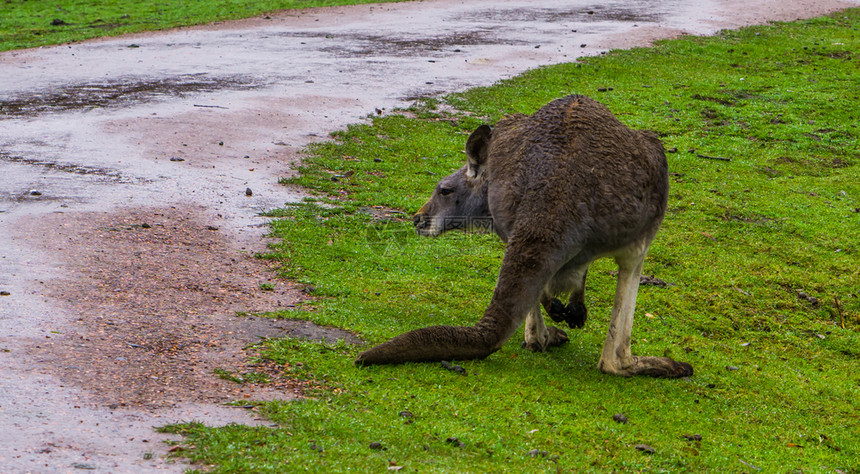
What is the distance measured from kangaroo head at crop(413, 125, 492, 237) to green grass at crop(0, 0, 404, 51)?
14.9 meters

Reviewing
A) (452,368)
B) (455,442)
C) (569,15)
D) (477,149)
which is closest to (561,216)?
(452,368)

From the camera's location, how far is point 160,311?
698 centimetres

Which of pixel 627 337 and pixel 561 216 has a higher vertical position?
pixel 561 216

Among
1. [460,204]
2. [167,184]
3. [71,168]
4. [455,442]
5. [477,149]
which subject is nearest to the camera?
[455,442]

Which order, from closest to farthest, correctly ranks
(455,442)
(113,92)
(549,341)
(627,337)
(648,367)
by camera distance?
(455,442)
(627,337)
(648,367)
(549,341)
(113,92)

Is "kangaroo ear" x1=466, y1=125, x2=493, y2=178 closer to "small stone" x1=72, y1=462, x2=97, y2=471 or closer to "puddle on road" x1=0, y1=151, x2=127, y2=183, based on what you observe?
"small stone" x1=72, y1=462, x2=97, y2=471

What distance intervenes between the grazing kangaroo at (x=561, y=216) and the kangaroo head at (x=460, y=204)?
0.57 meters

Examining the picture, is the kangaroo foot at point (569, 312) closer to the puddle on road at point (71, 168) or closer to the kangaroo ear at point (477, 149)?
the kangaroo ear at point (477, 149)

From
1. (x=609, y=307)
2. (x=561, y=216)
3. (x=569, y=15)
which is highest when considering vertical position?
(x=569, y=15)

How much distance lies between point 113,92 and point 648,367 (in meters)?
11.6

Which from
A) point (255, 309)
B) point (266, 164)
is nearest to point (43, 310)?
point (255, 309)

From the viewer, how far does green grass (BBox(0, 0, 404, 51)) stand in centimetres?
2109

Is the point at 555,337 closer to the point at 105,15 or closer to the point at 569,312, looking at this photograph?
the point at 569,312

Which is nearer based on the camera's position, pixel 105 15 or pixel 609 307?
pixel 609 307
